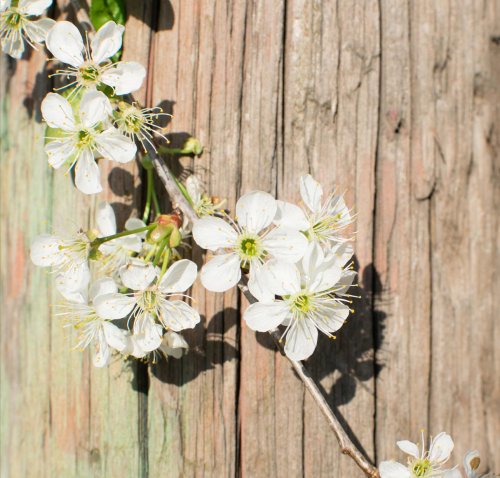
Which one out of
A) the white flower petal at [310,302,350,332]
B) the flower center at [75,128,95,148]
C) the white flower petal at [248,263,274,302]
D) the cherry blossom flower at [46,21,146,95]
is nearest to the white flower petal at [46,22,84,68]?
the cherry blossom flower at [46,21,146,95]

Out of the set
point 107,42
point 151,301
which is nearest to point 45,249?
point 151,301

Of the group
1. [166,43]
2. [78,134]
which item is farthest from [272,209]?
[166,43]

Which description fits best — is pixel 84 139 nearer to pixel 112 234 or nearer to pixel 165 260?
pixel 112 234

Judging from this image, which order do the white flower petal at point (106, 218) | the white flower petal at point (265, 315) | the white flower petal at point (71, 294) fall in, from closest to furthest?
the white flower petal at point (265, 315) < the white flower petal at point (71, 294) < the white flower petal at point (106, 218)

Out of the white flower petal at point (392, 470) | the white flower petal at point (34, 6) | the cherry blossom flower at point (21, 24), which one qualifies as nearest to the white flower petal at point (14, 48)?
the cherry blossom flower at point (21, 24)

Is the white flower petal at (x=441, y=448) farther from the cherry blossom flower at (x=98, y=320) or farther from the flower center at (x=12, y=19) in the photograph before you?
the flower center at (x=12, y=19)

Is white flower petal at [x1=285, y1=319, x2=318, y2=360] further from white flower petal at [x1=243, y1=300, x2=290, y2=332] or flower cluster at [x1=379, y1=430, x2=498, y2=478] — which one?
flower cluster at [x1=379, y1=430, x2=498, y2=478]
